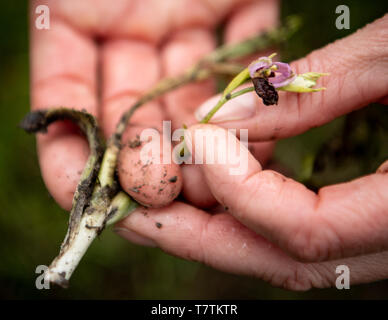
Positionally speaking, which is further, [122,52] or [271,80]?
[122,52]

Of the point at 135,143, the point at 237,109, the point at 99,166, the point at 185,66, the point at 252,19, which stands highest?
the point at 252,19

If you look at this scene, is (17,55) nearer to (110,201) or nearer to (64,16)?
(64,16)

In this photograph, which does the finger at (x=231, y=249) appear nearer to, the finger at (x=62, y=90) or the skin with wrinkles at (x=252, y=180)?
the skin with wrinkles at (x=252, y=180)

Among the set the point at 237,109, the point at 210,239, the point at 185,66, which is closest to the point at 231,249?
the point at 210,239

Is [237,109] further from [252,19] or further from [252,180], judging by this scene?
[252,19]

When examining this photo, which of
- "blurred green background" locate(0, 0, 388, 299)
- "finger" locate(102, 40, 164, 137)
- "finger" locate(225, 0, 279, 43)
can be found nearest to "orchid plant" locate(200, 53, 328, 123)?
"finger" locate(102, 40, 164, 137)
